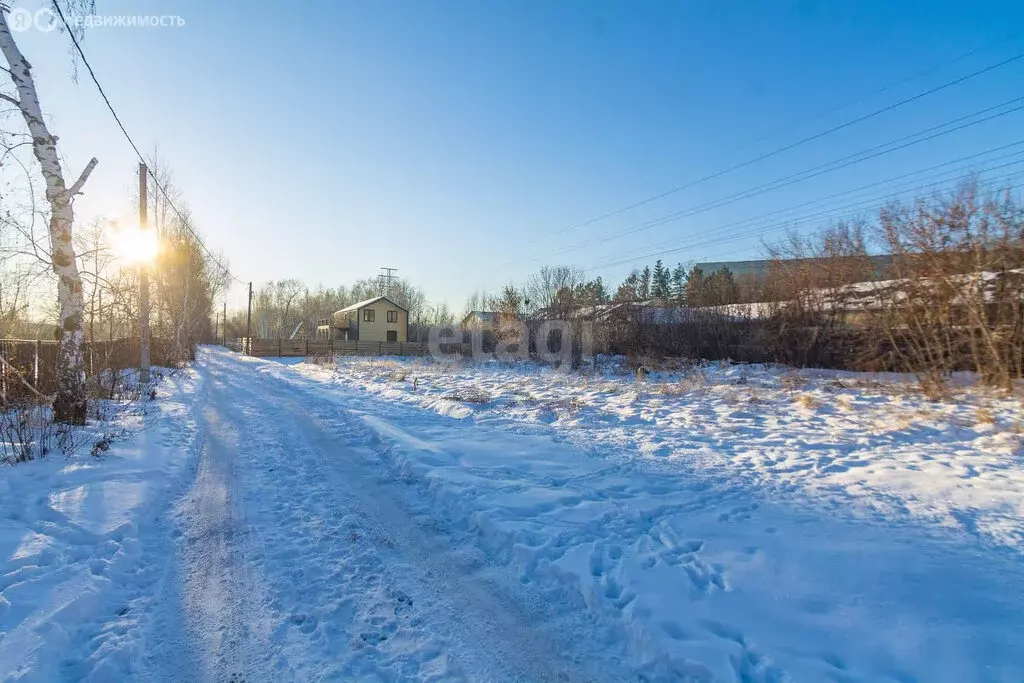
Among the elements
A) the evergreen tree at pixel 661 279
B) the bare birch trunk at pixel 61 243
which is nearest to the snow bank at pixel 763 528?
the bare birch trunk at pixel 61 243

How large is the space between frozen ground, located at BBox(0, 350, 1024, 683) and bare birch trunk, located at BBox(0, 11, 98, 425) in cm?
164

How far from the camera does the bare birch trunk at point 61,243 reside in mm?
6617

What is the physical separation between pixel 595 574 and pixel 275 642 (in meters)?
2.13

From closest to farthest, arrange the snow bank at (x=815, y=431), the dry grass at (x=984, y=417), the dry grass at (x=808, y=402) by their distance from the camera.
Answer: the snow bank at (x=815, y=431) → the dry grass at (x=984, y=417) → the dry grass at (x=808, y=402)

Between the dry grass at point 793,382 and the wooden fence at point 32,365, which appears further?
the dry grass at point 793,382

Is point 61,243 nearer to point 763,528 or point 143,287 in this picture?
point 143,287

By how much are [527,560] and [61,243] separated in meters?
8.49

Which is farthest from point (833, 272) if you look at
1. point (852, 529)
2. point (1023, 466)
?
point (852, 529)

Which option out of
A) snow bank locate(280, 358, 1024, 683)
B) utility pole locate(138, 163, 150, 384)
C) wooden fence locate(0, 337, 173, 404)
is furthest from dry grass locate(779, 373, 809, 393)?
utility pole locate(138, 163, 150, 384)

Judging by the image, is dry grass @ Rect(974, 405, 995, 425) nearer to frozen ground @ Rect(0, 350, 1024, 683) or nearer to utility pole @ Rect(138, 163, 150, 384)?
frozen ground @ Rect(0, 350, 1024, 683)

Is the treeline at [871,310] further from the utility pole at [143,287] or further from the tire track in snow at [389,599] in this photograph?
the utility pole at [143,287]

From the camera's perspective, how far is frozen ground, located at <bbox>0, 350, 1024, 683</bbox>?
255cm

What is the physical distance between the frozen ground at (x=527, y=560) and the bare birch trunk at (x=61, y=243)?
1.64 meters

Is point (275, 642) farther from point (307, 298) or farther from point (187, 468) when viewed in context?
point (307, 298)
